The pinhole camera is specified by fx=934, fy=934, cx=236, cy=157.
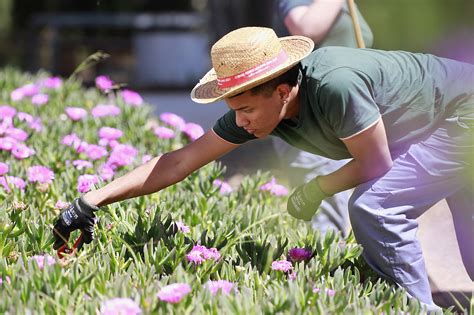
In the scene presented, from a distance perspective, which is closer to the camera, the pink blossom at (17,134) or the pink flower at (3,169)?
the pink flower at (3,169)

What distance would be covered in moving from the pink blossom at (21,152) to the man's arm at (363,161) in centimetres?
178

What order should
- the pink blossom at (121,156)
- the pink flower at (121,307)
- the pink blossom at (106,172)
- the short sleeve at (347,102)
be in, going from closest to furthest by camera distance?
1. the pink flower at (121,307)
2. the short sleeve at (347,102)
3. the pink blossom at (106,172)
4. the pink blossom at (121,156)

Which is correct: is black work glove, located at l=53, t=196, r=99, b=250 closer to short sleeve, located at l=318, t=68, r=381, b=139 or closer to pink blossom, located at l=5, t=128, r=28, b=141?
short sleeve, located at l=318, t=68, r=381, b=139

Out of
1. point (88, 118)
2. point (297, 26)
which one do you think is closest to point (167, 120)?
point (88, 118)

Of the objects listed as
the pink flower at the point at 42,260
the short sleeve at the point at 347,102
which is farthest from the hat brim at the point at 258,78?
the pink flower at the point at 42,260

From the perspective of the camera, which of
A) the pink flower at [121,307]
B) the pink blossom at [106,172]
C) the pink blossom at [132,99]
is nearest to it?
the pink flower at [121,307]

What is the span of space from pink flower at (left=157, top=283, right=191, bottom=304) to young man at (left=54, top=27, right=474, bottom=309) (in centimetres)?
75

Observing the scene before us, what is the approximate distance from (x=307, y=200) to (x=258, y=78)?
0.62 metres

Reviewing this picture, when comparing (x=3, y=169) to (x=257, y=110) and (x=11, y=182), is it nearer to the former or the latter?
(x=11, y=182)

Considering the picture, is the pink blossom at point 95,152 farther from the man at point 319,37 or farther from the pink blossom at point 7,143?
the man at point 319,37

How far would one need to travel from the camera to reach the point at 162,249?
3211 millimetres

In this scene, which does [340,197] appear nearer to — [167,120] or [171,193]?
[171,193]

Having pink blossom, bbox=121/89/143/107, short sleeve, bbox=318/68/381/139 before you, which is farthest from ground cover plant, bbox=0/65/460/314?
pink blossom, bbox=121/89/143/107

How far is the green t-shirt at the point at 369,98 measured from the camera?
10.1ft
